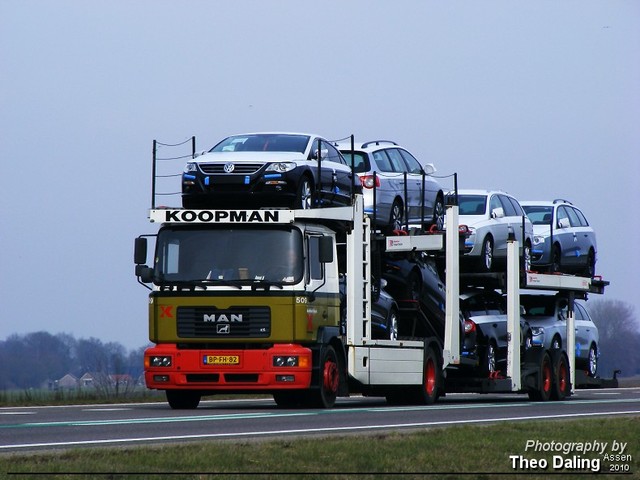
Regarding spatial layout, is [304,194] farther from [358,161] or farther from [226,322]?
[358,161]

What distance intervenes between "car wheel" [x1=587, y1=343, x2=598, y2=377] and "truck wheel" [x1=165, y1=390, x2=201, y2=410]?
10.8m

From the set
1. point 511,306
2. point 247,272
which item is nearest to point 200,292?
point 247,272

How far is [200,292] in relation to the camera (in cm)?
1955

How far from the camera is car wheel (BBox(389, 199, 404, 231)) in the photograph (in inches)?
880

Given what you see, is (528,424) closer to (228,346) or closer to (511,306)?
(228,346)

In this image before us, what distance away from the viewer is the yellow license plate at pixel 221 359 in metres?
19.5

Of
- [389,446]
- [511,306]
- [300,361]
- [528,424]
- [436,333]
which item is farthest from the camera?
[511,306]

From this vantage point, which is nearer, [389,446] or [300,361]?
[389,446]

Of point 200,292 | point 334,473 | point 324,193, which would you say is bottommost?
Result: point 334,473

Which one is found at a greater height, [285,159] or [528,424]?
[285,159]

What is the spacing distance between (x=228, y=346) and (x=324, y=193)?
2.57 meters

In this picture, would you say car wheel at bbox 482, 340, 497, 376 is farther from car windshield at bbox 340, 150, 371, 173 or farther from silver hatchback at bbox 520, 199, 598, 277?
car windshield at bbox 340, 150, 371, 173

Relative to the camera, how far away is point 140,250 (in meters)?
19.4

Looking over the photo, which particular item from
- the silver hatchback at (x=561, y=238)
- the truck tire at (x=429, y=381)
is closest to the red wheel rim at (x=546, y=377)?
the silver hatchback at (x=561, y=238)
